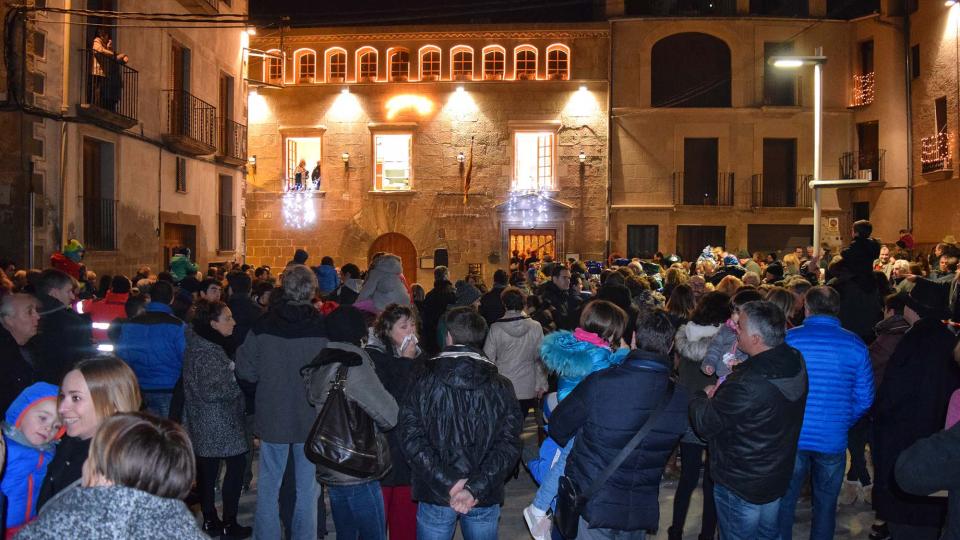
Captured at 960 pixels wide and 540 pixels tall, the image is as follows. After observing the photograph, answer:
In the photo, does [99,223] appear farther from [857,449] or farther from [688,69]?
[688,69]

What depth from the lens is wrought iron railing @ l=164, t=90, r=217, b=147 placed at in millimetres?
17953

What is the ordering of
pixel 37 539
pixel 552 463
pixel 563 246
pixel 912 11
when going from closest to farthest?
1. pixel 37 539
2. pixel 552 463
3. pixel 912 11
4. pixel 563 246

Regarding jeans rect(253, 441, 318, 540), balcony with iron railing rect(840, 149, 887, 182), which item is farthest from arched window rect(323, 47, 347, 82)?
jeans rect(253, 441, 318, 540)

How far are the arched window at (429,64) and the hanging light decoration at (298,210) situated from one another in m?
5.11

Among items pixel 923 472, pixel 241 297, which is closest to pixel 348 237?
pixel 241 297

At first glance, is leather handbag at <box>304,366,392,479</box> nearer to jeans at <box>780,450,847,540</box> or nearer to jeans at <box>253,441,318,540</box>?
jeans at <box>253,441,318,540</box>

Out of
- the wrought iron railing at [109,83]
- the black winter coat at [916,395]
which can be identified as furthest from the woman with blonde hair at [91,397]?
the wrought iron railing at [109,83]

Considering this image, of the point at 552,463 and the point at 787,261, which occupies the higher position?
the point at 787,261

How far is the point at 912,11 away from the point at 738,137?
18.6 ft

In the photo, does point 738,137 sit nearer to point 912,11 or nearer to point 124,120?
point 912,11

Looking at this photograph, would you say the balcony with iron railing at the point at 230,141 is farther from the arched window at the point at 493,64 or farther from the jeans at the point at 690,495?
the jeans at the point at 690,495

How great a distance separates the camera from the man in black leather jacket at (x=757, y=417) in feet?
14.9

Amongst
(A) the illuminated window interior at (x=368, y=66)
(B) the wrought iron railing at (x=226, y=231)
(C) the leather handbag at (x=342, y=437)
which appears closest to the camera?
(C) the leather handbag at (x=342, y=437)

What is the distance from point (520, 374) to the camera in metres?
8.16
